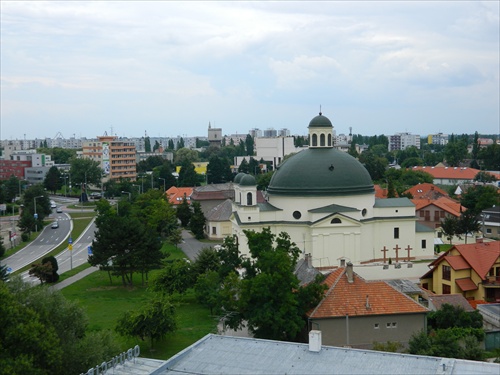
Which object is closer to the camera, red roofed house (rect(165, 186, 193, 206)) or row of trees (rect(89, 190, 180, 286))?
row of trees (rect(89, 190, 180, 286))

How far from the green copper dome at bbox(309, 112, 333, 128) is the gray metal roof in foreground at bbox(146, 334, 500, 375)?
122ft

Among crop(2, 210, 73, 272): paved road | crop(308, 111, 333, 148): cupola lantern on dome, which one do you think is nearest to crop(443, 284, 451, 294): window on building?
crop(308, 111, 333, 148): cupola lantern on dome

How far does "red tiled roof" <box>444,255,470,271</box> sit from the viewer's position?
4119 centimetres

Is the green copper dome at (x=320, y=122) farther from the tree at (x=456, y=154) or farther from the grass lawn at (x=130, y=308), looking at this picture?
the tree at (x=456, y=154)

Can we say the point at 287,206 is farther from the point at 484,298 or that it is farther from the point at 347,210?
the point at 484,298

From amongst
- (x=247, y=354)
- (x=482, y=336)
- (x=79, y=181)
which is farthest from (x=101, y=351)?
(x=79, y=181)

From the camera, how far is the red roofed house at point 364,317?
31250 millimetres

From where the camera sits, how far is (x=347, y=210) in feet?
175

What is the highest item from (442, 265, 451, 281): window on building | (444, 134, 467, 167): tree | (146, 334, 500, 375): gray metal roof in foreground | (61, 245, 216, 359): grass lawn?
(444, 134, 467, 167): tree

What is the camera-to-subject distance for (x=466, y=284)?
4116 centimetres

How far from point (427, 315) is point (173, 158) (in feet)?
521

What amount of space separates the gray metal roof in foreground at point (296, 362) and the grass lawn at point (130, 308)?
1035 cm

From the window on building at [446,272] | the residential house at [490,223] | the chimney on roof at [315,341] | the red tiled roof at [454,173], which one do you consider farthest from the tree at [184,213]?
the red tiled roof at [454,173]

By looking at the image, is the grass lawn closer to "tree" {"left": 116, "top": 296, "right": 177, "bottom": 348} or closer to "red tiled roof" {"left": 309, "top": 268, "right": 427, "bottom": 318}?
"tree" {"left": 116, "top": 296, "right": 177, "bottom": 348}
